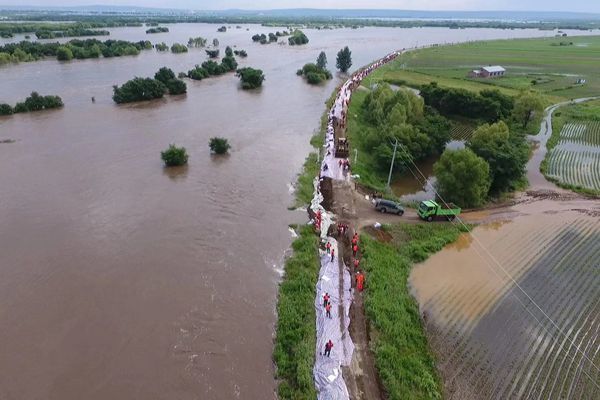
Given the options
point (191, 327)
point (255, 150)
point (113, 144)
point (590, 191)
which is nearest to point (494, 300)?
point (191, 327)

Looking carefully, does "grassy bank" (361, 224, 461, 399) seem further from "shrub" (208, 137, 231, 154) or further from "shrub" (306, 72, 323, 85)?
"shrub" (306, 72, 323, 85)

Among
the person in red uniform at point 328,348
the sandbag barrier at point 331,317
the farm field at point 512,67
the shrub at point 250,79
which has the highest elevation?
the person in red uniform at point 328,348

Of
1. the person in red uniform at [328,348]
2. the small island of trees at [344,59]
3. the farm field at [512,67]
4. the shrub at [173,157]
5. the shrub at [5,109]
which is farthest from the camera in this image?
the small island of trees at [344,59]

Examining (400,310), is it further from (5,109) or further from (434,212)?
(5,109)

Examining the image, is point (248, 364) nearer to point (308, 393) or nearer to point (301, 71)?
point (308, 393)

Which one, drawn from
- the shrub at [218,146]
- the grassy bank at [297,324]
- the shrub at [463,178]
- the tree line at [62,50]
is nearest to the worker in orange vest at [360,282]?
the grassy bank at [297,324]

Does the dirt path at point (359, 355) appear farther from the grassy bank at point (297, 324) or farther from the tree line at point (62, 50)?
the tree line at point (62, 50)

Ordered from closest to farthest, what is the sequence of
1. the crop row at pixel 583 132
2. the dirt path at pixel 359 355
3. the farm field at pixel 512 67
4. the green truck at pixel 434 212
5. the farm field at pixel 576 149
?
the dirt path at pixel 359 355, the green truck at pixel 434 212, the farm field at pixel 576 149, the crop row at pixel 583 132, the farm field at pixel 512 67

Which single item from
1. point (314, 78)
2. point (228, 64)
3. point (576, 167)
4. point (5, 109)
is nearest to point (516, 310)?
point (576, 167)
